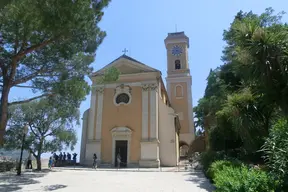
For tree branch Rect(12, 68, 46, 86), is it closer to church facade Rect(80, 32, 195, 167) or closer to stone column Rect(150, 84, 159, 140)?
church facade Rect(80, 32, 195, 167)

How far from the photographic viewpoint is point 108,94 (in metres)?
25.1

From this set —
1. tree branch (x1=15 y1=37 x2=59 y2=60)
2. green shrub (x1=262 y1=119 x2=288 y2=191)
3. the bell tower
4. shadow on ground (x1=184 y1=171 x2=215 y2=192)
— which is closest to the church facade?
shadow on ground (x1=184 y1=171 x2=215 y2=192)

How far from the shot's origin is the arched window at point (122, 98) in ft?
80.7

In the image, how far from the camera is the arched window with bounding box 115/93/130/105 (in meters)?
24.6

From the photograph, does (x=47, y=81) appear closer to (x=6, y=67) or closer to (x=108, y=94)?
(x=6, y=67)

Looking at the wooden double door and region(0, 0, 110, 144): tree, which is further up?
region(0, 0, 110, 144): tree

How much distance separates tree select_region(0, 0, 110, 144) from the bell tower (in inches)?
998

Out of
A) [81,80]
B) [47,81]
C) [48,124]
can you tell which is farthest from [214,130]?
[48,124]

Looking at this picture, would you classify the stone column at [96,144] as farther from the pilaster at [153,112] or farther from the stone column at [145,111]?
the pilaster at [153,112]

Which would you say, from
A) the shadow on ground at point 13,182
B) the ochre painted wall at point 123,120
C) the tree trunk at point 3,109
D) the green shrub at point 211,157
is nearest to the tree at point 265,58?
the green shrub at point 211,157

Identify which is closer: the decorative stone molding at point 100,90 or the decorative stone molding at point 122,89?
the decorative stone molding at point 122,89

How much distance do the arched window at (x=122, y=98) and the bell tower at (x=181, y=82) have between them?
1303 centimetres

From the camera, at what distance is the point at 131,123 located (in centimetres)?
2350

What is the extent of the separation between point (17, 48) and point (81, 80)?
3.20 metres
